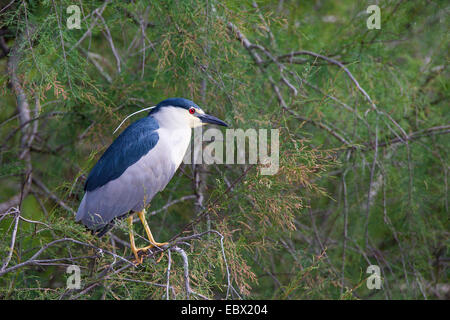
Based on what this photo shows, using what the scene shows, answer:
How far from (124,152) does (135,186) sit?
216 millimetres

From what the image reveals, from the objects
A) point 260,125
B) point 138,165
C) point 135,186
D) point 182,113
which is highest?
point 182,113

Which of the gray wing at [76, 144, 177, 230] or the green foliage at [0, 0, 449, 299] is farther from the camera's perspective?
the gray wing at [76, 144, 177, 230]

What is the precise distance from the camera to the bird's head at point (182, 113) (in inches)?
118

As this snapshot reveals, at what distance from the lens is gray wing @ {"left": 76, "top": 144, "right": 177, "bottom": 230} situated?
2967mm

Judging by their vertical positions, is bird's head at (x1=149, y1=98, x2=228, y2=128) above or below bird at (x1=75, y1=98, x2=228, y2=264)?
above

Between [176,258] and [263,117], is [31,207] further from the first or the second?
[263,117]

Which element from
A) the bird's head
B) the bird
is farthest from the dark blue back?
the bird's head

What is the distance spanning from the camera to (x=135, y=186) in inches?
118

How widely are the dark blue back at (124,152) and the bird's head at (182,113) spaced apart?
0.10 metres

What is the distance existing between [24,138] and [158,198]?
1.06 metres

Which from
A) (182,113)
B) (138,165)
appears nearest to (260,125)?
(182,113)

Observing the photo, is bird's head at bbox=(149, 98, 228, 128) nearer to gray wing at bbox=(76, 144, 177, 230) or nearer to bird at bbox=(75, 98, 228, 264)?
bird at bbox=(75, 98, 228, 264)

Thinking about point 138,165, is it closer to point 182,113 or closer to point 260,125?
point 182,113

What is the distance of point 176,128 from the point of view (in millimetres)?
3051
